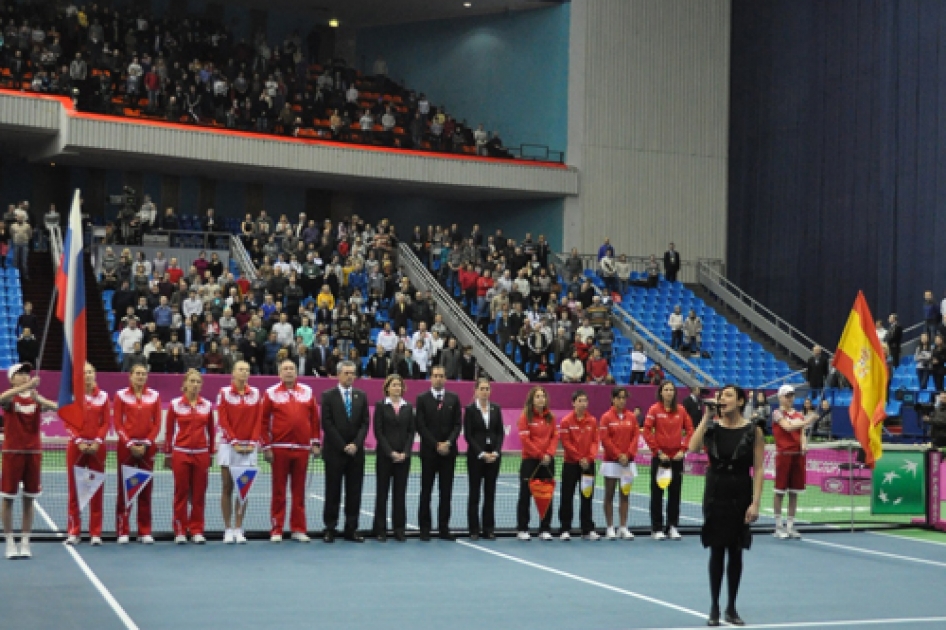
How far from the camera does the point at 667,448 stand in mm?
17969

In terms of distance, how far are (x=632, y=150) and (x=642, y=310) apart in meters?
6.24

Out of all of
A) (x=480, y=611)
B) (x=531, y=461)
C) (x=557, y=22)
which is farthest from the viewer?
(x=557, y=22)

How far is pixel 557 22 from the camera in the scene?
143ft

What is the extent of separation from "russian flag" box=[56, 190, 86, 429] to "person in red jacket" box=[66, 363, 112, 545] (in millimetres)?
415

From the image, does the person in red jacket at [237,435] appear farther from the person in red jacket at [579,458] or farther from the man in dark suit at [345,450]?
the person in red jacket at [579,458]

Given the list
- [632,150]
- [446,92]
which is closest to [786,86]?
[632,150]

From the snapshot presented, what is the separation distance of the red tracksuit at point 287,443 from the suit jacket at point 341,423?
0.33 metres

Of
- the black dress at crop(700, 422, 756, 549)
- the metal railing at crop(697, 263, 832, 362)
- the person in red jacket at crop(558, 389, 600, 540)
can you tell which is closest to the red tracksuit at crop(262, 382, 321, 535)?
the person in red jacket at crop(558, 389, 600, 540)

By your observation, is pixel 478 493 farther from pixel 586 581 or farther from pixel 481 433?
pixel 586 581

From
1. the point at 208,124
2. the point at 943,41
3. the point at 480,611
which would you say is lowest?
the point at 480,611

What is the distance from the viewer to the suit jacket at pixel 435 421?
17.6 metres

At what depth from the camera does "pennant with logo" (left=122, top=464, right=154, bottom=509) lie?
15922mm

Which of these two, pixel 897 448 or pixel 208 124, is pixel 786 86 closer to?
pixel 208 124

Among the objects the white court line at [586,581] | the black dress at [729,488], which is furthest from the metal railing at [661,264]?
the black dress at [729,488]
